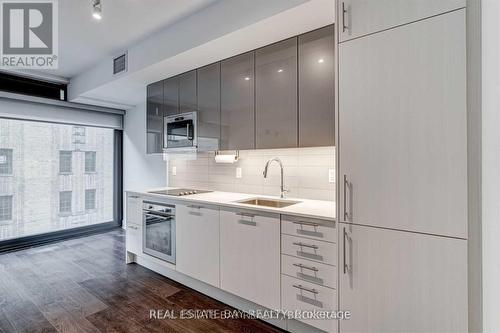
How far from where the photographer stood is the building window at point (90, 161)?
482 centimetres

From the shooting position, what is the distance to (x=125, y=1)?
7.29 feet

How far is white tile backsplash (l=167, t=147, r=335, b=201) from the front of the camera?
8.25 feet

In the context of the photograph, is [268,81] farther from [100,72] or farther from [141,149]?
[141,149]

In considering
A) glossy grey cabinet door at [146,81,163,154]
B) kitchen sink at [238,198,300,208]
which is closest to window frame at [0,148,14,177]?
glossy grey cabinet door at [146,81,163,154]

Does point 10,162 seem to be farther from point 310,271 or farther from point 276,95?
point 310,271

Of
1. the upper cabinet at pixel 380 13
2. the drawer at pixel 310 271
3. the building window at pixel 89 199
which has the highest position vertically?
the upper cabinet at pixel 380 13

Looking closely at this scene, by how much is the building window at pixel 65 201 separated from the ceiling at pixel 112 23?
7.55 feet

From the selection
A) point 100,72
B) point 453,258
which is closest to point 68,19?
point 100,72

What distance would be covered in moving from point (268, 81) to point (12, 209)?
4227 millimetres

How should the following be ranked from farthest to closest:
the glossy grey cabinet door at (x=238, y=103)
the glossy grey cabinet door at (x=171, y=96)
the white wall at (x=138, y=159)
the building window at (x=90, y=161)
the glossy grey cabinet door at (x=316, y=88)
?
the building window at (x=90, y=161), the white wall at (x=138, y=159), the glossy grey cabinet door at (x=171, y=96), the glossy grey cabinet door at (x=238, y=103), the glossy grey cabinet door at (x=316, y=88)

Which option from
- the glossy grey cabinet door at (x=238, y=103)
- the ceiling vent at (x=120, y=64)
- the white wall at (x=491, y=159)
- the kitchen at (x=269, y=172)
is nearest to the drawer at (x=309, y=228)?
the kitchen at (x=269, y=172)

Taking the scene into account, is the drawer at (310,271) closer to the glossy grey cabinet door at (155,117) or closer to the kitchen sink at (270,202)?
the kitchen sink at (270,202)

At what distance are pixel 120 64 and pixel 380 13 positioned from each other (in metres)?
2.86

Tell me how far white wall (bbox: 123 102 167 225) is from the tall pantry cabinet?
11.0ft
